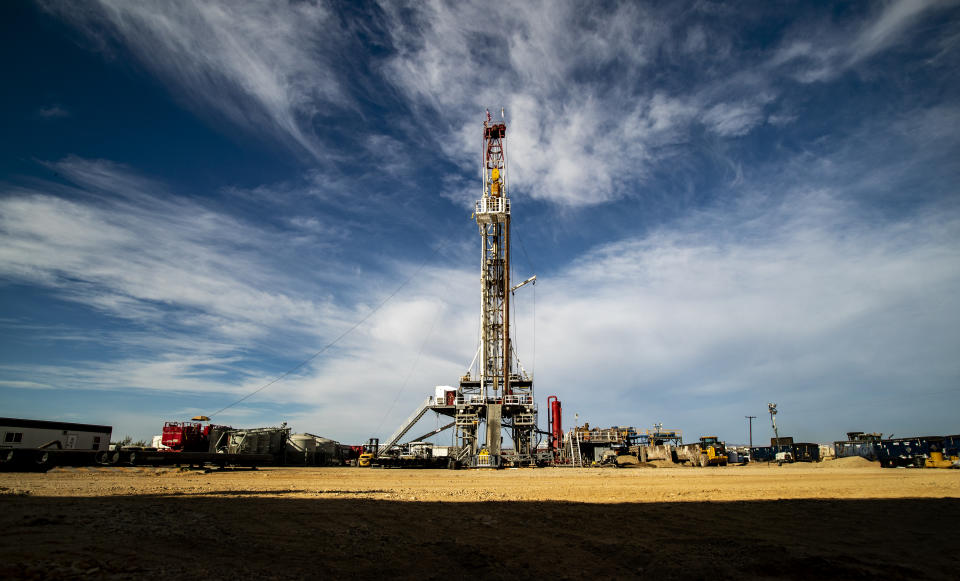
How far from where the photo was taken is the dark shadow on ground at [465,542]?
17.0ft

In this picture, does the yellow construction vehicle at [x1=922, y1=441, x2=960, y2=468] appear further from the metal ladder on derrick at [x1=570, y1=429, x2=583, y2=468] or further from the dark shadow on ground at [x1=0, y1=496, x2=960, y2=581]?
the dark shadow on ground at [x1=0, y1=496, x2=960, y2=581]

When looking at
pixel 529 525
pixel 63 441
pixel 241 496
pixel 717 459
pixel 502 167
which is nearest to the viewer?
pixel 529 525

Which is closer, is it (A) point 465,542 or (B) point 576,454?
(A) point 465,542

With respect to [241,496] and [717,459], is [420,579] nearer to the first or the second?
[241,496]

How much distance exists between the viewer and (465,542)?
22.8 ft

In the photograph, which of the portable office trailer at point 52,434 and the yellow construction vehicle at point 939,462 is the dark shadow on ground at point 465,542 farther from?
the yellow construction vehicle at point 939,462

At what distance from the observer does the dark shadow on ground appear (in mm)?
5195

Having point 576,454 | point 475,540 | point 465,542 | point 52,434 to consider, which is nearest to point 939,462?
point 576,454

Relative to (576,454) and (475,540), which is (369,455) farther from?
(475,540)

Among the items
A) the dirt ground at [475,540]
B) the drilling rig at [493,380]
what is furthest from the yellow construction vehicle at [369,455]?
the dirt ground at [475,540]

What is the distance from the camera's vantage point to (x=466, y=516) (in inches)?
361

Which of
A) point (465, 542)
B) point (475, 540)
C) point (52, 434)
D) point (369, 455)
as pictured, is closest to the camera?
point (465, 542)

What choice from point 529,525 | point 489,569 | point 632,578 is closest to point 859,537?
point 632,578

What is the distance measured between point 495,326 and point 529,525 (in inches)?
1588
